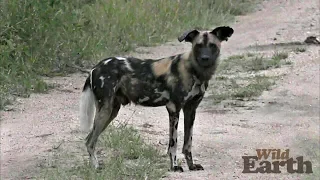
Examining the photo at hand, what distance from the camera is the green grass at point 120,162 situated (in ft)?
16.0

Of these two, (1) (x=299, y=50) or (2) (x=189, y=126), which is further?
(1) (x=299, y=50)

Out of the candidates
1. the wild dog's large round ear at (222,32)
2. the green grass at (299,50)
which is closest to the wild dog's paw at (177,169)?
the wild dog's large round ear at (222,32)

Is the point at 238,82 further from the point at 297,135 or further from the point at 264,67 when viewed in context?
the point at 297,135

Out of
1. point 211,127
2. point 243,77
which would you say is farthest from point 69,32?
point 211,127

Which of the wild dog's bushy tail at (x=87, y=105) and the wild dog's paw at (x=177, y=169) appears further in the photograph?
the wild dog's bushy tail at (x=87, y=105)

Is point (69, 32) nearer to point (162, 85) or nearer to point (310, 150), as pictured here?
point (162, 85)

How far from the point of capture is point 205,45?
521 cm

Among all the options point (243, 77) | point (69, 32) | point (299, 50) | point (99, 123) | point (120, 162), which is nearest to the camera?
point (120, 162)

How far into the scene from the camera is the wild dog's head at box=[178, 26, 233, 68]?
5.18 m

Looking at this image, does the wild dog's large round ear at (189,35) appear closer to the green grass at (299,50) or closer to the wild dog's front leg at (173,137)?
the wild dog's front leg at (173,137)

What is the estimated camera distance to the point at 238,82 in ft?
28.2

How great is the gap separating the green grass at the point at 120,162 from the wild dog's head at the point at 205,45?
2.56 ft

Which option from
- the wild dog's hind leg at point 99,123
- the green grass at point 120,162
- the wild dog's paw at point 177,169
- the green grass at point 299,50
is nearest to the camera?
the green grass at point 120,162

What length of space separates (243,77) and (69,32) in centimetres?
220
